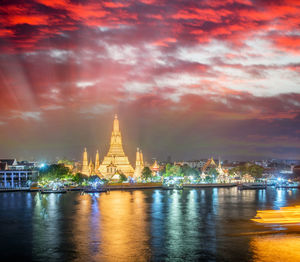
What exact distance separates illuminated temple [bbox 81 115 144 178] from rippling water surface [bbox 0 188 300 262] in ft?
134

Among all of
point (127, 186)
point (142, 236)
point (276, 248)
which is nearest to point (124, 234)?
point (142, 236)

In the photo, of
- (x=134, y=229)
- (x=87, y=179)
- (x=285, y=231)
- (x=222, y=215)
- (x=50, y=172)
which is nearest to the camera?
(x=285, y=231)

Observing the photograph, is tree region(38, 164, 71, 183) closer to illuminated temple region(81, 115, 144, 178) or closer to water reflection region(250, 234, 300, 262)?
illuminated temple region(81, 115, 144, 178)

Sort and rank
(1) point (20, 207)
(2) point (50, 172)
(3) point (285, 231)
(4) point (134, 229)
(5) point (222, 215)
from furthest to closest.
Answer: (2) point (50, 172)
(1) point (20, 207)
(5) point (222, 215)
(4) point (134, 229)
(3) point (285, 231)

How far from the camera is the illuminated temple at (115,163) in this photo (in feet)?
261

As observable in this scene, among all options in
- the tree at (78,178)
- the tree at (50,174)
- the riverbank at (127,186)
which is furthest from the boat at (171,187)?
the tree at (50,174)

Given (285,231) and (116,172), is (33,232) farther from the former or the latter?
(116,172)

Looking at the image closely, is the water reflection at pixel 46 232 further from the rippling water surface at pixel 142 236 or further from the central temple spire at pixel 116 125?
the central temple spire at pixel 116 125

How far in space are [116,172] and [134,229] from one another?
48.6 m

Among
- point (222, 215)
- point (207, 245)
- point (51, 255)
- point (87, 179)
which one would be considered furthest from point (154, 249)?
point (87, 179)

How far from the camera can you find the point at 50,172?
6844 cm

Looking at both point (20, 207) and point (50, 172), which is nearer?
point (20, 207)

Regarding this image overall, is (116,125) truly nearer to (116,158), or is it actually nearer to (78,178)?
(116,158)

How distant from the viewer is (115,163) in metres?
82.1
